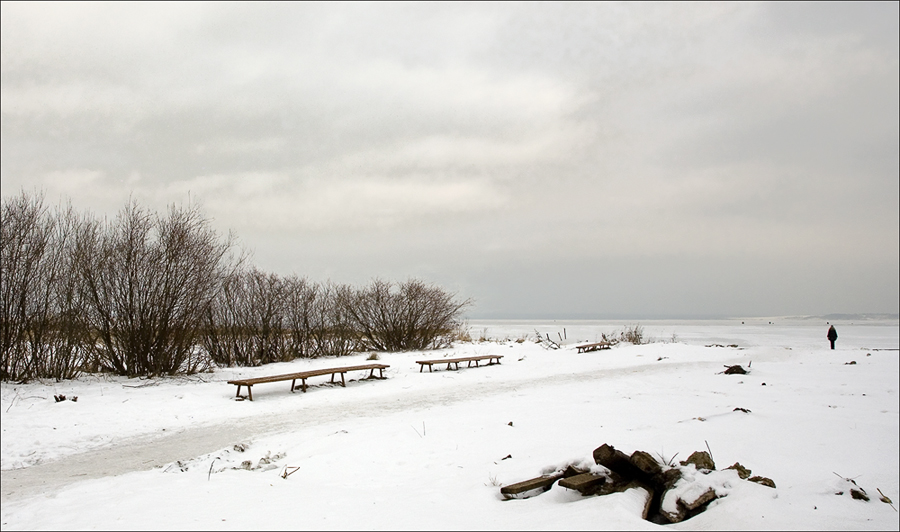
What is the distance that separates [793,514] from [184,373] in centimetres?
1393

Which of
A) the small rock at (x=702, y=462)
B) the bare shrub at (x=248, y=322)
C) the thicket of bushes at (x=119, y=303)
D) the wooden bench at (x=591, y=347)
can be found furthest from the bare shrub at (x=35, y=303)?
the wooden bench at (x=591, y=347)

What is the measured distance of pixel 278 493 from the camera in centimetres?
486

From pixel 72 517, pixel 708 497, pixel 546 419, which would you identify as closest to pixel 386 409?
pixel 546 419

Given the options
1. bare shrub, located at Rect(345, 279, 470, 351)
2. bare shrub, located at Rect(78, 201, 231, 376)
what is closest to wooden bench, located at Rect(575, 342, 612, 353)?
bare shrub, located at Rect(345, 279, 470, 351)

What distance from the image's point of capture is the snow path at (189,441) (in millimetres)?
5961

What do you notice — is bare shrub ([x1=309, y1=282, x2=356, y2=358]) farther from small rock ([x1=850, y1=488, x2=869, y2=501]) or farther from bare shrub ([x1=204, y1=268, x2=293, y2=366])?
small rock ([x1=850, y1=488, x2=869, y2=501])

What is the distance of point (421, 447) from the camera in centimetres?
708

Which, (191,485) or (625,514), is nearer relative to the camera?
(625,514)

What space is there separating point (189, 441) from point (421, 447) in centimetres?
368

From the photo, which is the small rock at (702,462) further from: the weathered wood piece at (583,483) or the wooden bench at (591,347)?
the wooden bench at (591,347)

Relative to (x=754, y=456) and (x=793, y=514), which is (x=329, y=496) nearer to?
(x=793, y=514)

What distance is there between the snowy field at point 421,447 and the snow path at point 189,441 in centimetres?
5

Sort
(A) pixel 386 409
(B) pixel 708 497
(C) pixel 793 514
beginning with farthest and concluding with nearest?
(A) pixel 386 409 → (B) pixel 708 497 → (C) pixel 793 514

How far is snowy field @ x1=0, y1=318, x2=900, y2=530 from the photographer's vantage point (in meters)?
4.08
